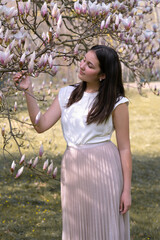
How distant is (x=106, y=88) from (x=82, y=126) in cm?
33

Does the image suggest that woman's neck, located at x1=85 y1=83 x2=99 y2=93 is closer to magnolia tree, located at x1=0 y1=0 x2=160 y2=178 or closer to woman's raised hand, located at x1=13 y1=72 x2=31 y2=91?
magnolia tree, located at x1=0 y1=0 x2=160 y2=178

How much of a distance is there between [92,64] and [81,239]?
1269 millimetres

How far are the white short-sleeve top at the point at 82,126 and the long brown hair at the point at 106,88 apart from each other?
0.13ft

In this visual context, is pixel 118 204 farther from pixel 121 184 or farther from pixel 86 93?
pixel 86 93

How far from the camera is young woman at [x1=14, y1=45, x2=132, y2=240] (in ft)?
8.44

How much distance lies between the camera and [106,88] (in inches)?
104

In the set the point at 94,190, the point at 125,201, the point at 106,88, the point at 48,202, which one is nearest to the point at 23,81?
the point at 106,88

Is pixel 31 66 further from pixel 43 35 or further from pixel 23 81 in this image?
pixel 43 35

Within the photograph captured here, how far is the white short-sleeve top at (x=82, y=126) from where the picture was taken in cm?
259

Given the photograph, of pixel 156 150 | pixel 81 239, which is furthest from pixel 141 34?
pixel 156 150

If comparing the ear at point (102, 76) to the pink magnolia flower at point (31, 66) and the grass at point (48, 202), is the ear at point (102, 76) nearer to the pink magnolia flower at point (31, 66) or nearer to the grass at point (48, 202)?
the grass at point (48, 202)

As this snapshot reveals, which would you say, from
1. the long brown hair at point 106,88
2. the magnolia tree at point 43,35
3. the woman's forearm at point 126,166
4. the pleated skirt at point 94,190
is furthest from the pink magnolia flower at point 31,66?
the woman's forearm at point 126,166

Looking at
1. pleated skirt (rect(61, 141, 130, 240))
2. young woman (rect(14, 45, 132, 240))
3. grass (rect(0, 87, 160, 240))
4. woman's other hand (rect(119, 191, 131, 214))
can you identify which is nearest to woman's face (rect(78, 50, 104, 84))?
young woman (rect(14, 45, 132, 240))

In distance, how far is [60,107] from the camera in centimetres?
271
